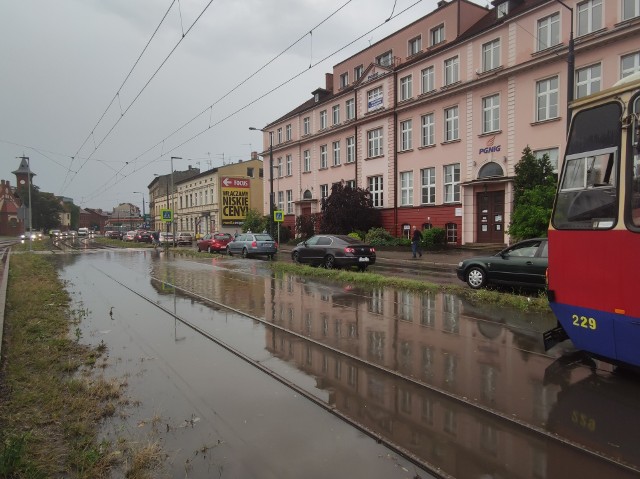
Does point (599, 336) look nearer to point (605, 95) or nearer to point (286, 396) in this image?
point (605, 95)

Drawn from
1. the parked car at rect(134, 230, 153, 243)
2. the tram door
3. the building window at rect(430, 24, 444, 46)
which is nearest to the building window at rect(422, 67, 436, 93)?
the building window at rect(430, 24, 444, 46)

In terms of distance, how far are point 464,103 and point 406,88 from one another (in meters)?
5.75

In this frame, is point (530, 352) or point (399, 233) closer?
point (530, 352)

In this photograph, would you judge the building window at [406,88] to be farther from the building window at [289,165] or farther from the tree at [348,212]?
the building window at [289,165]

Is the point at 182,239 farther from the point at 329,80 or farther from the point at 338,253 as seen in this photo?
the point at 338,253

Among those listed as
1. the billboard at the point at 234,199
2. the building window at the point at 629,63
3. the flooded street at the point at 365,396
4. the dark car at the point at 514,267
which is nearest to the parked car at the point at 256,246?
the dark car at the point at 514,267

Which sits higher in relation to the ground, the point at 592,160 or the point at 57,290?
the point at 592,160

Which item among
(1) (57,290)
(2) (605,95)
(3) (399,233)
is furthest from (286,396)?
(3) (399,233)

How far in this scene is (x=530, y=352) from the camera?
6.25 metres

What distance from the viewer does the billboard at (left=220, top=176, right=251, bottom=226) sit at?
56241mm

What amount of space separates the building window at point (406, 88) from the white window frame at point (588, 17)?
11.5m

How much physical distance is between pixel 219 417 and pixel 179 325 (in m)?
4.37

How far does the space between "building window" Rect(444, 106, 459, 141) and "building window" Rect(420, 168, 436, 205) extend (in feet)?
7.81

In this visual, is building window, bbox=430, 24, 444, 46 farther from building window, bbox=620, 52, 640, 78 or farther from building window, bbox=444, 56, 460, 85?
building window, bbox=620, 52, 640, 78
